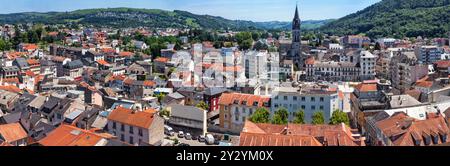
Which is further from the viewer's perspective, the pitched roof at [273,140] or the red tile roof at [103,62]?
the red tile roof at [103,62]

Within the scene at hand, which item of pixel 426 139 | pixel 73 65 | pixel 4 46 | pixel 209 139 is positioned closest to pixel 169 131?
pixel 209 139

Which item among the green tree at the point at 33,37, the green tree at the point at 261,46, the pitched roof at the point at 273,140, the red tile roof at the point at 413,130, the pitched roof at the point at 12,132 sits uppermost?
the green tree at the point at 33,37

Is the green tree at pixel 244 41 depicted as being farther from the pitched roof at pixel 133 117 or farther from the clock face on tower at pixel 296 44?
the pitched roof at pixel 133 117

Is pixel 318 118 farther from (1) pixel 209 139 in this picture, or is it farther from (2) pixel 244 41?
(2) pixel 244 41

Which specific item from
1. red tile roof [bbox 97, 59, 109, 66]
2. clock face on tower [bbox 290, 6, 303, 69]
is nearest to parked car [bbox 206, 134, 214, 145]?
red tile roof [bbox 97, 59, 109, 66]

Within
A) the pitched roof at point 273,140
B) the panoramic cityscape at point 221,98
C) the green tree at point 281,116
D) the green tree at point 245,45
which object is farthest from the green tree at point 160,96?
the green tree at point 245,45
